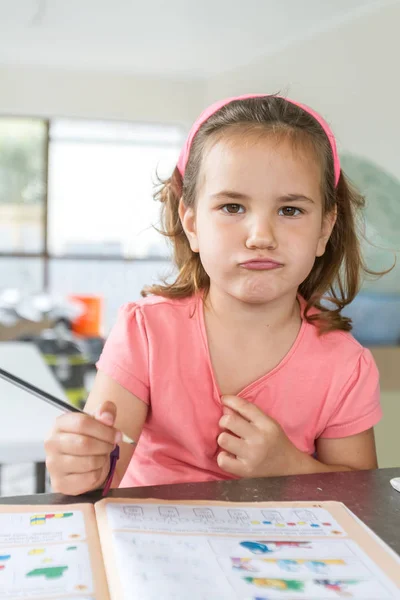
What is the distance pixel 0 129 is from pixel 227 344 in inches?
224

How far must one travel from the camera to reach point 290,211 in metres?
0.91

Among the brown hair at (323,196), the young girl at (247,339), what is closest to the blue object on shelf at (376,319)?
the brown hair at (323,196)

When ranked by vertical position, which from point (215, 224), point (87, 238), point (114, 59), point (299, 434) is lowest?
point (87, 238)

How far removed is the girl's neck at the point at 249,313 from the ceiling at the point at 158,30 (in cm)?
314

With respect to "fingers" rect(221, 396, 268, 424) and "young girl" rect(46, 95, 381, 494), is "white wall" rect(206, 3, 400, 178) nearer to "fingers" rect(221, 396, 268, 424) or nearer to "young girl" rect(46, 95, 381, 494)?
"young girl" rect(46, 95, 381, 494)

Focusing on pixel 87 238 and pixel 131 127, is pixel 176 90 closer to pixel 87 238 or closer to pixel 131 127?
pixel 131 127

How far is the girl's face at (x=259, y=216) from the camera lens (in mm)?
875

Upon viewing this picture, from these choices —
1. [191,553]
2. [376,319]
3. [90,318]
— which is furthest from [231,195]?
[90,318]

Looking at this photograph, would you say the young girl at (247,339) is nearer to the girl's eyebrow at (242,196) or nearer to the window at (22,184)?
the girl's eyebrow at (242,196)

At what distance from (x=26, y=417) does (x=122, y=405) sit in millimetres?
453

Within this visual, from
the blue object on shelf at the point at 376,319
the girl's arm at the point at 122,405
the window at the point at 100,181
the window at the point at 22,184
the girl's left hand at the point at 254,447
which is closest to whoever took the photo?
the girl's left hand at the point at 254,447

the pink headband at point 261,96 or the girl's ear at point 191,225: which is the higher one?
the pink headband at point 261,96

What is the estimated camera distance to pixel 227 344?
1019 millimetres

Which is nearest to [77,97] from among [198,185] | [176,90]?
[176,90]
